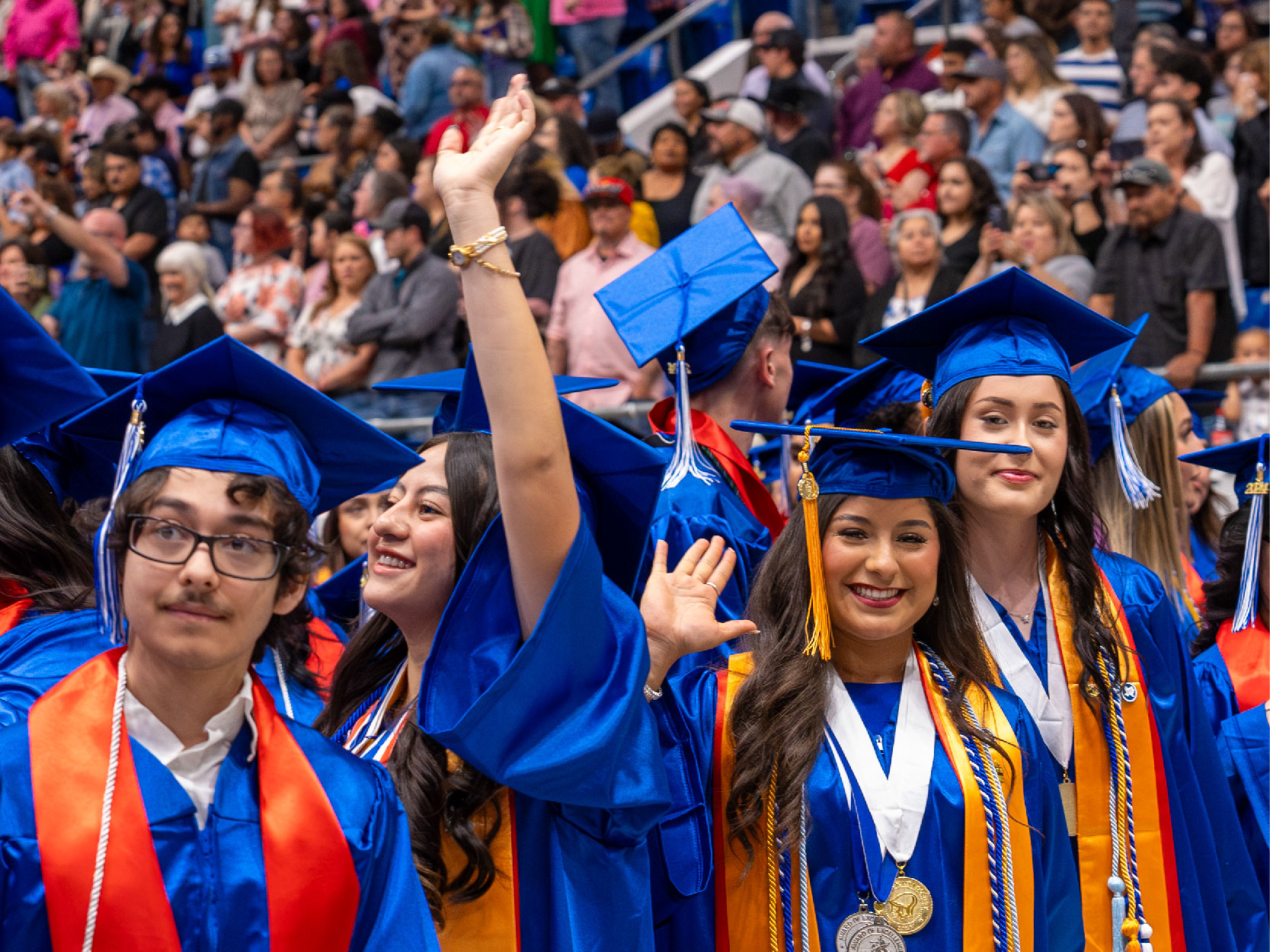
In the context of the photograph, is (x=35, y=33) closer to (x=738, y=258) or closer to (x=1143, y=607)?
(x=738, y=258)

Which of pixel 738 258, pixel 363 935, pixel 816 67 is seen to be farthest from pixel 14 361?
pixel 816 67

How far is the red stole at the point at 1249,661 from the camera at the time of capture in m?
3.48

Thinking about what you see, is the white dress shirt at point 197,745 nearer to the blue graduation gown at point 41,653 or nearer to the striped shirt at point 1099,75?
the blue graduation gown at point 41,653

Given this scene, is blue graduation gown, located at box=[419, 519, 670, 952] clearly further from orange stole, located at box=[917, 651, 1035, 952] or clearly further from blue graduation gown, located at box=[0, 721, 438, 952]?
orange stole, located at box=[917, 651, 1035, 952]

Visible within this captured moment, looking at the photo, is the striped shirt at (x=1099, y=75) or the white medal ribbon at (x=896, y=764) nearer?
the white medal ribbon at (x=896, y=764)

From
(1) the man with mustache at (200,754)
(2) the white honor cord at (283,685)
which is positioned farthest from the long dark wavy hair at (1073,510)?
(2) the white honor cord at (283,685)

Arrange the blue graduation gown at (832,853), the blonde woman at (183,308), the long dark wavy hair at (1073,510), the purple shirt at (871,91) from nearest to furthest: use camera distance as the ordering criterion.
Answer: the blue graduation gown at (832,853)
the long dark wavy hair at (1073,510)
the blonde woman at (183,308)
the purple shirt at (871,91)

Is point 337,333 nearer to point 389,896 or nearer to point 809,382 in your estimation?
point 809,382

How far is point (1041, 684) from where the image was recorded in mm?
2982

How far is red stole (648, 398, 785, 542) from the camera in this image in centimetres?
354

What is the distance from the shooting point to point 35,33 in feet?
48.0

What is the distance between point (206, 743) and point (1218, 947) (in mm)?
2138

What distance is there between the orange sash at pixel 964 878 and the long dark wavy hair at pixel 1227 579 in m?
1.32

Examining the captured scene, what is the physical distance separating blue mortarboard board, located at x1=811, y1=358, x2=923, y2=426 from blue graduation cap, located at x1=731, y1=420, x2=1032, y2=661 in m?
0.86
